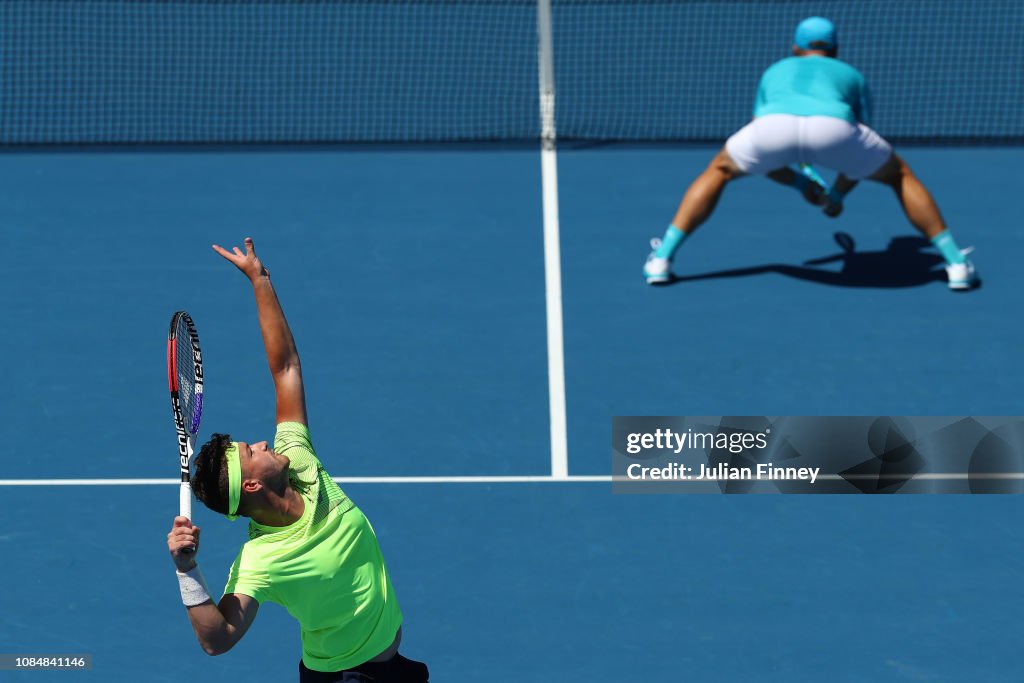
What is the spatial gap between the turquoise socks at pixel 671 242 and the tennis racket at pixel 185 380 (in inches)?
213

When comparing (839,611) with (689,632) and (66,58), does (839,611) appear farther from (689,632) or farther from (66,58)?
(66,58)

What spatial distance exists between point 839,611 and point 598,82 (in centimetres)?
762

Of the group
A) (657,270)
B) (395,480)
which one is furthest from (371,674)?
(657,270)

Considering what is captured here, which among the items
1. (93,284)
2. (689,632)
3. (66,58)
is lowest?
(689,632)

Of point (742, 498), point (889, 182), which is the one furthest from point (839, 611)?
point (889, 182)

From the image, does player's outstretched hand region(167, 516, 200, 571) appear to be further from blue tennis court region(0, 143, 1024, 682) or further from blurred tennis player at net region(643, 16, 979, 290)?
blurred tennis player at net region(643, 16, 979, 290)

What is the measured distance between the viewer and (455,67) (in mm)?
16281

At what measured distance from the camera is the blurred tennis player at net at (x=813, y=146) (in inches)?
492

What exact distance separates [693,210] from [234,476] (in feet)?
22.2

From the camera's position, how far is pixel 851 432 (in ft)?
36.7

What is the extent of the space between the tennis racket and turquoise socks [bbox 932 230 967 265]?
6.42 meters

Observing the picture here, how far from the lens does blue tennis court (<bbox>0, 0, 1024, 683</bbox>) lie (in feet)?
31.0

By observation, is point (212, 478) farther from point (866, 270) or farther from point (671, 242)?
point (866, 270)

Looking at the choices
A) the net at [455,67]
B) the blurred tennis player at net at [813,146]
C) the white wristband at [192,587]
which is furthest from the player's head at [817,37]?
the white wristband at [192,587]
